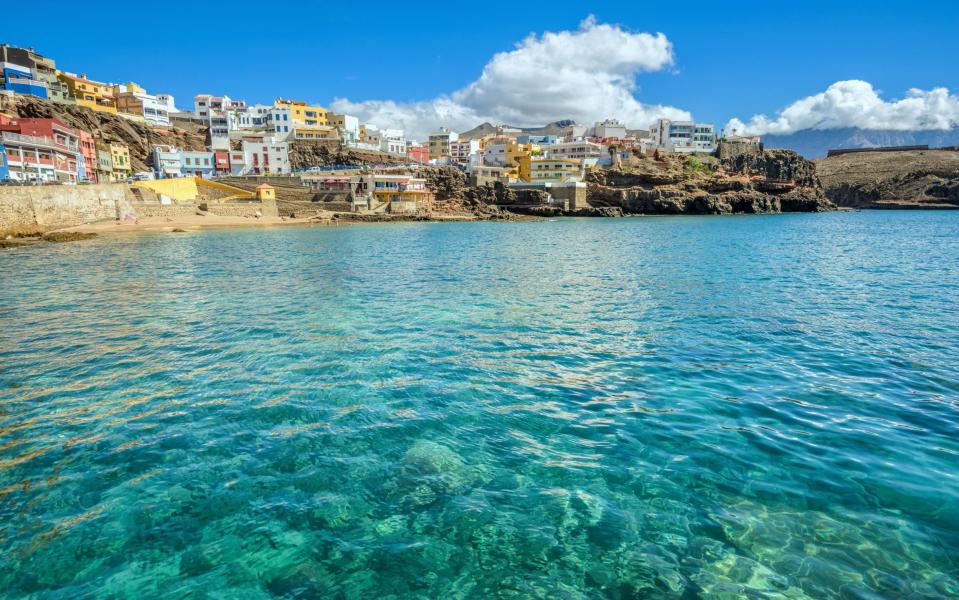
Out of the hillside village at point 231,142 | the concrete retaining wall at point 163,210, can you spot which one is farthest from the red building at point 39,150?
the concrete retaining wall at point 163,210

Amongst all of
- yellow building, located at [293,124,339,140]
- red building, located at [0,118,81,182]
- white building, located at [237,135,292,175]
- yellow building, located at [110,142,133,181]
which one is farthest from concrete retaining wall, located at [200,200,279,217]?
yellow building, located at [293,124,339,140]

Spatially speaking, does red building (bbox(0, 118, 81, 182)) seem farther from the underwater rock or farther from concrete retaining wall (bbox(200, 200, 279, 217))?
the underwater rock

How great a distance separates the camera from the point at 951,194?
135 m

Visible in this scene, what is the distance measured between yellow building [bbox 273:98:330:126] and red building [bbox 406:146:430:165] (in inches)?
804

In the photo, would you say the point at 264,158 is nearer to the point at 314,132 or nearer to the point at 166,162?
the point at 166,162

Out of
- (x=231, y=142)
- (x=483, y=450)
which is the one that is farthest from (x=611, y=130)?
(x=483, y=450)

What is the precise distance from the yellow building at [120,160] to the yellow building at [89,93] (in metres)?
12.2

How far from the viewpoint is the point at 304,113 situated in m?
117

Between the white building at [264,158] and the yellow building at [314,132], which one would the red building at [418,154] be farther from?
the white building at [264,158]

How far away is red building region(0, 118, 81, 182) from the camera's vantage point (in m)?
50.8

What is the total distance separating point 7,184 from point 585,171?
309 feet

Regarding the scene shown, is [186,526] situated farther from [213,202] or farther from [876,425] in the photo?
[213,202]

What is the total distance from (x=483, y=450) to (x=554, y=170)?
103517mm

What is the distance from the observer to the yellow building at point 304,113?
375 feet
